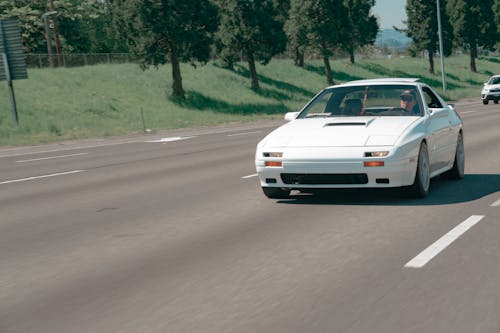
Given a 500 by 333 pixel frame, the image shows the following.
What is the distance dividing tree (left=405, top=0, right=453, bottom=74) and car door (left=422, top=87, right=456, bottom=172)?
71851 millimetres

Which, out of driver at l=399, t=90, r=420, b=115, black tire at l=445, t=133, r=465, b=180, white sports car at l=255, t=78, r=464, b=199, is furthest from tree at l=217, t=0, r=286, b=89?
driver at l=399, t=90, r=420, b=115

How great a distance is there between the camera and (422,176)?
32.8 ft

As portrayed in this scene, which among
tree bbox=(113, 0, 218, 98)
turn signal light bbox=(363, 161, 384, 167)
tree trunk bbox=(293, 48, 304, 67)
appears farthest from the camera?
tree trunk bbox=(293, 48, 304, 67)

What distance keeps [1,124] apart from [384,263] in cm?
3332

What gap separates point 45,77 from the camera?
51.5m

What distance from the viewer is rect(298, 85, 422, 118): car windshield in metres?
10.9

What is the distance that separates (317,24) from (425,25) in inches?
779

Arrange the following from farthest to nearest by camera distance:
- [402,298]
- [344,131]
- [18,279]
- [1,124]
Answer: [1,124] < [344,131] < [18,279] < [402,298]

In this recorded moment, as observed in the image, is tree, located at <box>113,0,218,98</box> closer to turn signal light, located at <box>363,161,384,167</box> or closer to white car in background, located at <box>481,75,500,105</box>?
white car in background, located at <box>481,75,500,105</box>

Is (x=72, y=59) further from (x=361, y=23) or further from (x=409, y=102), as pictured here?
(x=409, y=102)

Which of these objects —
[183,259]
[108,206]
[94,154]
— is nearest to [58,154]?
[94,154]

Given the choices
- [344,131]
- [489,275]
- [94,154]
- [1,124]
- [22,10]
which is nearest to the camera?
[489,275]

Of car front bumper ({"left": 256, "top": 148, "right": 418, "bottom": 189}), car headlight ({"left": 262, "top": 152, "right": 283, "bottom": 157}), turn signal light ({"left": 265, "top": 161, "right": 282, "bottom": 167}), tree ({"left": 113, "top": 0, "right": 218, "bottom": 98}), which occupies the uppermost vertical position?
tree ({"left": 113, "top": 0, "right": 218, "bottom": 98})

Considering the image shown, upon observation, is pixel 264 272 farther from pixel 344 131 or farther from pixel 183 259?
pixel 344 131
